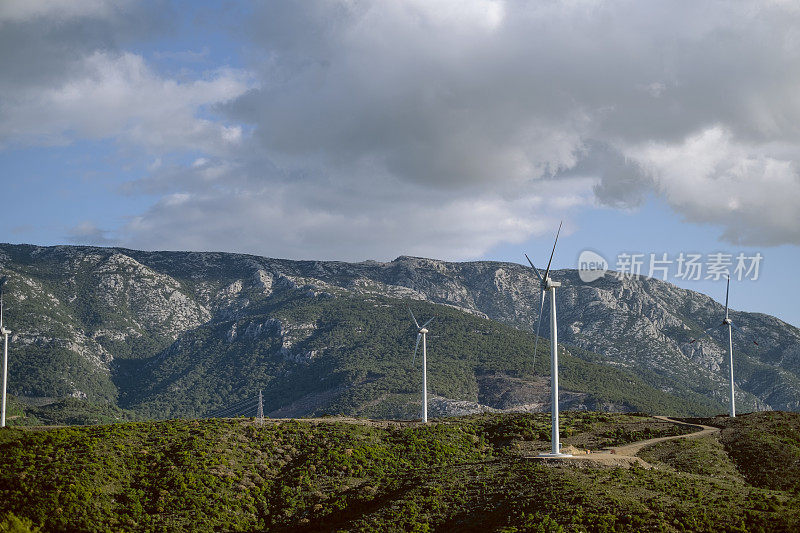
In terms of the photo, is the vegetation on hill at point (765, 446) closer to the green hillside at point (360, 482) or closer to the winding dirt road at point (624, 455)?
the green hillside at point (360, 482)

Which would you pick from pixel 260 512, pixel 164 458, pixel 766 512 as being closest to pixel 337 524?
pixel 260 512

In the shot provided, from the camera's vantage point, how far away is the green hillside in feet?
259

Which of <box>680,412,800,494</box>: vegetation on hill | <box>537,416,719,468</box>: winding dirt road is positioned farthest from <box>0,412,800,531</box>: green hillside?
<box>537,416,719,468</box>: winding dirt road

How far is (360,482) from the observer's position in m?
103

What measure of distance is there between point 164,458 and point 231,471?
9616mm

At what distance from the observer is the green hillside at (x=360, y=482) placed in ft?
259

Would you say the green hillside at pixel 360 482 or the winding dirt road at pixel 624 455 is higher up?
the winding dirt road at pixel 624 455

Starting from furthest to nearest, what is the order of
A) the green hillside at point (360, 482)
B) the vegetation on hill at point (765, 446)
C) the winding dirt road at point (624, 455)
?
the vegetation on hill at point (765, 446)
the winding dirt road at point (624, 455)
the green hillside at point (360, 482)

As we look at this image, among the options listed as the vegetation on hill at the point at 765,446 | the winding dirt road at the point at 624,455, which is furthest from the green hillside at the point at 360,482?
the winding dirt road at the point at 624,455

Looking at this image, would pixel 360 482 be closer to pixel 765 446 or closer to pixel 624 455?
pixel 624 455

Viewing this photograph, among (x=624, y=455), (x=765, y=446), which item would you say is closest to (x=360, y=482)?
(x=624, y=455)

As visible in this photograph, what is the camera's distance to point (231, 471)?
10388 centimetres

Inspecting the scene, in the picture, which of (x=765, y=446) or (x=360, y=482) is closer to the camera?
(x=360, y=482)

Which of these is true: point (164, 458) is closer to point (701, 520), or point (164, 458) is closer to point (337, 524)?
point (337, 524)
